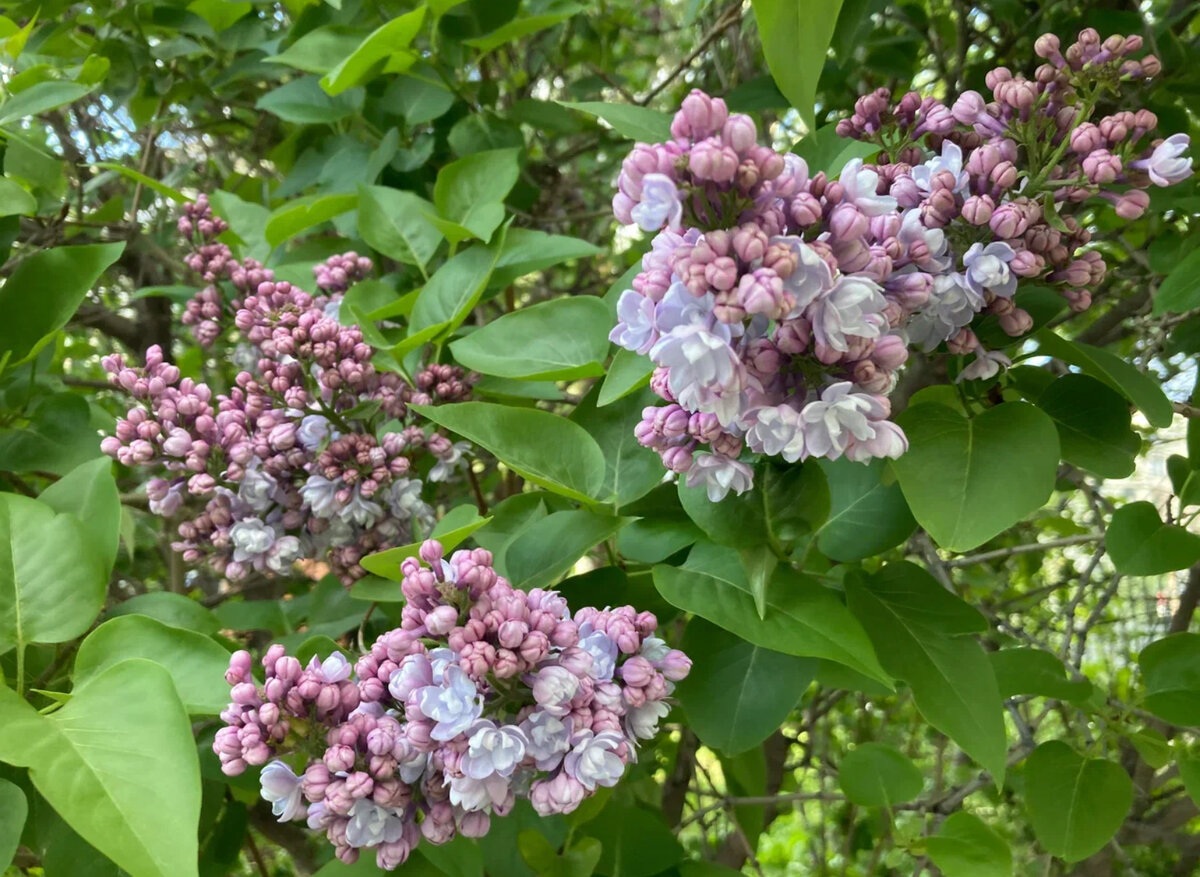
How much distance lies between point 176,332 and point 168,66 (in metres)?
0.65

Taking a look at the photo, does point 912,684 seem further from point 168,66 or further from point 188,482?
point 168,66

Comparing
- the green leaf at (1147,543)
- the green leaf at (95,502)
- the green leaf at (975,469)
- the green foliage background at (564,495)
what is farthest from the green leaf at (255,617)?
the green leaf at (1147,543)

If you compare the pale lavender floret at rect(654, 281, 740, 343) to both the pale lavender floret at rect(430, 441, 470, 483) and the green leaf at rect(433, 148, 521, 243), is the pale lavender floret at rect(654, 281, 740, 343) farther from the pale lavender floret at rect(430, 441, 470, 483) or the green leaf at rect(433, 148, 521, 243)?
the green leaf at rect(433, 148, 521, 243)

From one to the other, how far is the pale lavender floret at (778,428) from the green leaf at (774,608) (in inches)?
4.9

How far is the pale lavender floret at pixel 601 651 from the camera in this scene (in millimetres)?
562

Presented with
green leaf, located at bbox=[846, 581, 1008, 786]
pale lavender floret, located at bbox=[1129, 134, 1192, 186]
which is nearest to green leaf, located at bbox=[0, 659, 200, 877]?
green leaf, located at bbox=[846, 581, 1008, 786]

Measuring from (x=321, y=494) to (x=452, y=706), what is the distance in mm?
357

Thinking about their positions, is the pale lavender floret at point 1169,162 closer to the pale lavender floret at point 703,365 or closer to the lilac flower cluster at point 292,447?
the pale lavender floret at point 703,365

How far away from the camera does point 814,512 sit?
0.58m

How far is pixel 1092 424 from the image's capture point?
66 centimetres

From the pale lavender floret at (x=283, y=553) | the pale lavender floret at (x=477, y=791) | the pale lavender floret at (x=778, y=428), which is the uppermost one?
the pale lavender floret at (x=778, y=428)

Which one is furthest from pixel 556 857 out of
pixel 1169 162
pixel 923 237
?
pixel 1169 162

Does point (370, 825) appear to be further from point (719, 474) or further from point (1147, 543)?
point (1147, 543)

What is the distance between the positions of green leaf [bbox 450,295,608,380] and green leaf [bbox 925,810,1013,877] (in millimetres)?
507
